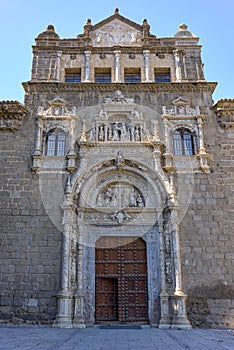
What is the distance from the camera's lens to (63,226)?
10.5 m

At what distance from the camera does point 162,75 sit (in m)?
13.4

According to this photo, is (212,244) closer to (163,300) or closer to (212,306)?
(212,306)

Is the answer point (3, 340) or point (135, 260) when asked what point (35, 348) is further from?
point (135, 260)

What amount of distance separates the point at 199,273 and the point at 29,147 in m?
7.17

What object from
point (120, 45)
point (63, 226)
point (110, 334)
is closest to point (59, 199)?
point (63, 226)

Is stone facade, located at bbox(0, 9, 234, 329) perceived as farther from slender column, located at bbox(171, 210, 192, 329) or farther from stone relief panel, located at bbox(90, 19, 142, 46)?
stone relief panel, located at bbox(90, 19, 142, 46)

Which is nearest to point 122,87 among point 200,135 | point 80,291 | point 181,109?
point 181,109

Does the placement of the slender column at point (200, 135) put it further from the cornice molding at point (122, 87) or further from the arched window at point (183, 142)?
the cornice molding at point (122, 87)

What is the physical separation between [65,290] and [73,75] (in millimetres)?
8425

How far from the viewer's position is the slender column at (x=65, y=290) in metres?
9.43

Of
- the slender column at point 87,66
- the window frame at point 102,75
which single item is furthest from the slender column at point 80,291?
the window frame at point 102,75

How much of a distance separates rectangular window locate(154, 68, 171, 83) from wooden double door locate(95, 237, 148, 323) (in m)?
6.59

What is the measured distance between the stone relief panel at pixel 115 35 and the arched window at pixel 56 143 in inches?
181

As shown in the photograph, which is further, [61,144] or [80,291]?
[61,144]
